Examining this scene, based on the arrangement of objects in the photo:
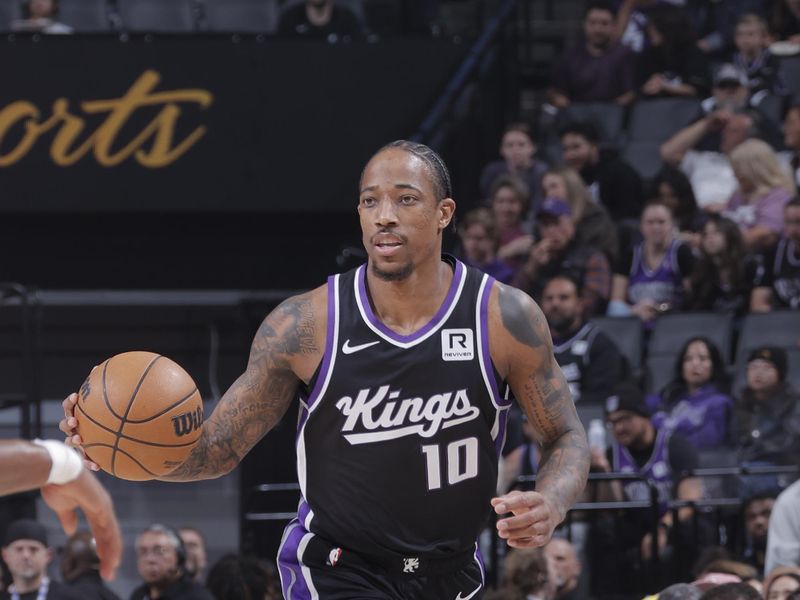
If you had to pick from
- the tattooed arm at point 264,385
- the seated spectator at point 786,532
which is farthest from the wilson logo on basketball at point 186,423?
the seated spectator at point 786,532

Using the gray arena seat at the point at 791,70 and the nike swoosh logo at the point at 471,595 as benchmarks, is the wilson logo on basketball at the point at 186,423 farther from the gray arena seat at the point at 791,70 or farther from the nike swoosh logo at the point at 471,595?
the gray arena seat at the point at 791,70

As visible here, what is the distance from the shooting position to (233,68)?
12.5 meters

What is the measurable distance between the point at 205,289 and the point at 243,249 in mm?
461

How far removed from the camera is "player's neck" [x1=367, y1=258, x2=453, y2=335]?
4.86 metres

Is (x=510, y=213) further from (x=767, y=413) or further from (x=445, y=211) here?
(x=445, y=211)

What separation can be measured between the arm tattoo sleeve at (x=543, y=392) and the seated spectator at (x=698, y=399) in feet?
16.4

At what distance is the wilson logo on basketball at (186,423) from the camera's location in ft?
15.4

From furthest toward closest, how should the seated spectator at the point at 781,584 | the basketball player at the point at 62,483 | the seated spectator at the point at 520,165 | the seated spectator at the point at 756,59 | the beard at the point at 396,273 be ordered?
the seated spectator at the point at 756,59 → the seated spectator at the point at 520,165 → the seated spectator at the point at 781,584 → the basketball player at the point at 62,483 → the beard at the point at 396,273

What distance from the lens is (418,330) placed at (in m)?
4.83

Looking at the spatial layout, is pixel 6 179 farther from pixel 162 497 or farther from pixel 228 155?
pixel 162 497

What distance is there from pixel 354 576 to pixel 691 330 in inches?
257

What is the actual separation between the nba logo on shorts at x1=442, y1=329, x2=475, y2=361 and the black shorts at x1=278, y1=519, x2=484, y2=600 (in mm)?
624

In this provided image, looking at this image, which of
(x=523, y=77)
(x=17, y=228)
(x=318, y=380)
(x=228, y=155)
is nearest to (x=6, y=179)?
(x=17, y=228)

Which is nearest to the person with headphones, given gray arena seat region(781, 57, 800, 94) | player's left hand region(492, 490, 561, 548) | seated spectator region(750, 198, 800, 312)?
seated spectator region(750, 198, 800, 312)
